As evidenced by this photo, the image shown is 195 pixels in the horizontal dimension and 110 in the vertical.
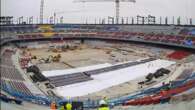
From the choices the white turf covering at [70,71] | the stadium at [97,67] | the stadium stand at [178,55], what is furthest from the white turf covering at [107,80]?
the stadium stand at [178,55]

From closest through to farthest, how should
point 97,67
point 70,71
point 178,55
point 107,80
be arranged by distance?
point 107,80, point 70,71, point 97,67, point 178,55

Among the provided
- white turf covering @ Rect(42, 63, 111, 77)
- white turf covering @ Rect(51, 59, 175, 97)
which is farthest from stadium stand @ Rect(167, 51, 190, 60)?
white turf covering @ Rect(42, 63, 111, 77)

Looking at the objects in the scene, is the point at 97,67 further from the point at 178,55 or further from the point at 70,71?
the point at 178,55

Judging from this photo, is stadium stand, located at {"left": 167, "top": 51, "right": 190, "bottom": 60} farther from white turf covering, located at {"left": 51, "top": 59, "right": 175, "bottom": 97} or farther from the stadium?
white turf covering, located at {"left": 51, "top": 59, "right": 175, "bottom": 97}

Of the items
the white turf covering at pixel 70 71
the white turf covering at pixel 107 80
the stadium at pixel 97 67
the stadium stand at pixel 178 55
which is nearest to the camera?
the stadium at pixel 97 67

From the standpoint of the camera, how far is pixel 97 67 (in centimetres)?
1702

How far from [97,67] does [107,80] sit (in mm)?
3102

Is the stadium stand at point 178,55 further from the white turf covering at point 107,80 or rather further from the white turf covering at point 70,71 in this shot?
the white turf covering at point 70,71

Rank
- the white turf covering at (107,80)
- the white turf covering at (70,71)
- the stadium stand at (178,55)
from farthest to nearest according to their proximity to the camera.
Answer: the stadium stand at (178,55), the white turf covering at (70,71), the white turf covering at (107,80)

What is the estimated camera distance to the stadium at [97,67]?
5410mm

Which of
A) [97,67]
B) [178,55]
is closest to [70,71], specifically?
[97,67]

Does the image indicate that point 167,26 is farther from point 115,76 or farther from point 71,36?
point 115,76

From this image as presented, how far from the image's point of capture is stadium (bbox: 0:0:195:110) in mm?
5410

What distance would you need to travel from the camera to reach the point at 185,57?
2042 cm
